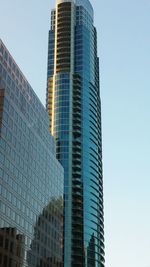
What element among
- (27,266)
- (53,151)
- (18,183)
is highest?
(53,151)

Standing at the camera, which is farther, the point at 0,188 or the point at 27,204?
the point at 27,204

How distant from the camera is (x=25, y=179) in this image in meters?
122

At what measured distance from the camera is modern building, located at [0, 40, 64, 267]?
109438 millimetres

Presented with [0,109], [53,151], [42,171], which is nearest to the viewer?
[0,109]

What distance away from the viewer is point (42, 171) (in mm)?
139000

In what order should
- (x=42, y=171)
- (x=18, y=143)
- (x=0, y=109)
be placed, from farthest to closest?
1. (x=42, y=171)
2. (x=18, y=143)
3. (x=0, y=109)

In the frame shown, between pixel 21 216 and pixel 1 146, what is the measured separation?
19.6m

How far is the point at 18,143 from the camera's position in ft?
393

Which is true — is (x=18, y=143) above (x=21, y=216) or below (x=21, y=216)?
above

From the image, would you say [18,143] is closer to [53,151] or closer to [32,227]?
[32,227]

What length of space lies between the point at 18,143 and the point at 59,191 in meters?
42.1

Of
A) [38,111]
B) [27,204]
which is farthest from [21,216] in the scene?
[38,111]

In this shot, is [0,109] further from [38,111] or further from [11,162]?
[38,111]

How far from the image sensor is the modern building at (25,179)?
109438mm
